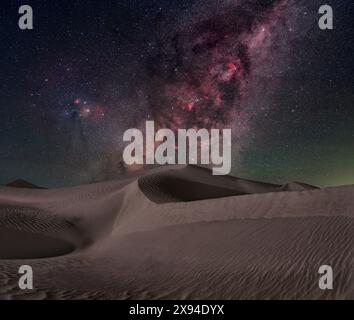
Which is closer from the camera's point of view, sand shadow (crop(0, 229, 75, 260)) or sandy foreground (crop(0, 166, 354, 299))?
sandy foreground (crop(0, 166, 354, 299))

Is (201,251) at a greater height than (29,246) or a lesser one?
greater

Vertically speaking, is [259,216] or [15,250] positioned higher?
[259,216]

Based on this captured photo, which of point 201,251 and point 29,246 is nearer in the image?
point 201,251

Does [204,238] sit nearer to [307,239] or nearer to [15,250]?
[307,239]

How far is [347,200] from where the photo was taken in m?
10.5

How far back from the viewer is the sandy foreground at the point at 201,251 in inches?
299

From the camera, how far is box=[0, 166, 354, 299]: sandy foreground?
24.9 ft

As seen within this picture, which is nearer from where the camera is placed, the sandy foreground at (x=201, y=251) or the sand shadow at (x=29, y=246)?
the sandy foreground at (x=201, y=251)

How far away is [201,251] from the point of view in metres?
11.0

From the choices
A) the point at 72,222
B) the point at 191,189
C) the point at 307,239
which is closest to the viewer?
the point at 307,239

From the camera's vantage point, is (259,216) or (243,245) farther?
(259,216)
